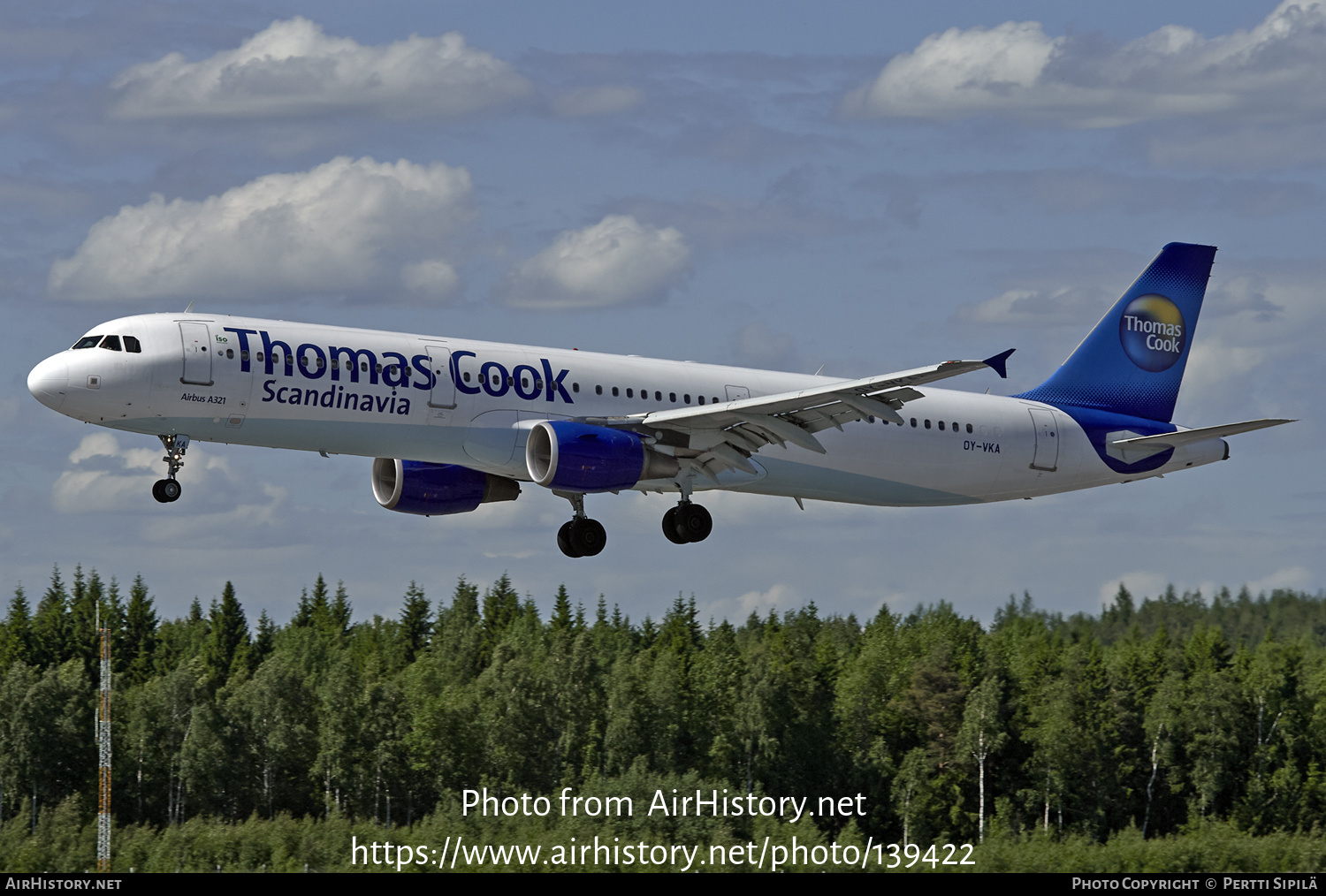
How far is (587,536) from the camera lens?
46000 millimetres

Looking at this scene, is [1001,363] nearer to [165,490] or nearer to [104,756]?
[165,490]

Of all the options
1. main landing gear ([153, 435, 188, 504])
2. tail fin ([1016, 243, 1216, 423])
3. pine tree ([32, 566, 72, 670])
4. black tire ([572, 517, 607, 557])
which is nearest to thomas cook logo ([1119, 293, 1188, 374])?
tail fin ([1016, 243, 1216, 423])

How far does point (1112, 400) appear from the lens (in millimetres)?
53844

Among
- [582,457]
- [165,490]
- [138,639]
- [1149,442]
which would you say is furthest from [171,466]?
[138,639]

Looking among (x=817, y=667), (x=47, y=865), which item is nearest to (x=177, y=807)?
(x=47, y=865)

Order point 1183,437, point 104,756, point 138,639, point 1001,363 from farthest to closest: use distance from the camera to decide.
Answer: point 138,639
point 104,756
point 1183,437
point 1001,363

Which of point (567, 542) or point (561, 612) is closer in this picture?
point (567, 542)

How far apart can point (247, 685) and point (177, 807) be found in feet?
28.1

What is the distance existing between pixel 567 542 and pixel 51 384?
14719 millimetres

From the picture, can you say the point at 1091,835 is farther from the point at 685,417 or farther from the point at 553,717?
the point at 685,417

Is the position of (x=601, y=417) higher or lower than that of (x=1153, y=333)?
lower

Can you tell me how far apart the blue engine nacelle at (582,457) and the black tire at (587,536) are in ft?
10.7

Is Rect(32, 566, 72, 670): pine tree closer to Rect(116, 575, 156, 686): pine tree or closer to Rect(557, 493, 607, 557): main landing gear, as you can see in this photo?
Rect(116, 575, 156, 686): pine tree
